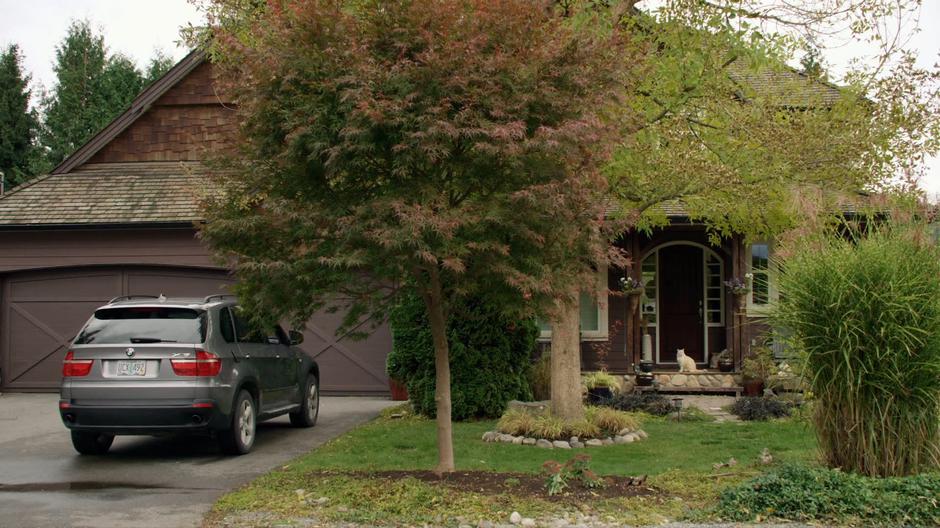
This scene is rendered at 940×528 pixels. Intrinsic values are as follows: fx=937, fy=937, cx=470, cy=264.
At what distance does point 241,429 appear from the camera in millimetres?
10000

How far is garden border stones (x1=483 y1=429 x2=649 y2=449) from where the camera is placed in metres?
10.3

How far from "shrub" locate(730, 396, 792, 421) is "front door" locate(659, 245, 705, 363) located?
4422 millimetres

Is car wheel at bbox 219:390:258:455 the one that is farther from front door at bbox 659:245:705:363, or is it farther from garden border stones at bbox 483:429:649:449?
front door at bbox 659:245:705:363

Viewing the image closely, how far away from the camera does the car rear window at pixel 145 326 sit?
9461mm

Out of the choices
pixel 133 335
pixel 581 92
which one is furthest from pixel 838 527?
pixel 133 335

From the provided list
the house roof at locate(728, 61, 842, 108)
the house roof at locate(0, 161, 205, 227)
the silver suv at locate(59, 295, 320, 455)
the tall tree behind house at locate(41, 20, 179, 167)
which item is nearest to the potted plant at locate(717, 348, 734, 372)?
the house roof at locate(728, 61, 842, 108)

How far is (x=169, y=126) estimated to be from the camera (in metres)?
18.1

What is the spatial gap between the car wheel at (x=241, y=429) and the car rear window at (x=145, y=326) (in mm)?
891

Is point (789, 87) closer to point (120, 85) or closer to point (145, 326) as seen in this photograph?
point (145, 326)

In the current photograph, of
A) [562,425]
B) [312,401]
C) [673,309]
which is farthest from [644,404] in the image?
[312,401]

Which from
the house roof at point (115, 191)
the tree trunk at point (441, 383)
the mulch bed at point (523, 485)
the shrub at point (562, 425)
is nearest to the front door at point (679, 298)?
the house roof at point (115, 191)

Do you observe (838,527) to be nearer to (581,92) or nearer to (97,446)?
(581,92)

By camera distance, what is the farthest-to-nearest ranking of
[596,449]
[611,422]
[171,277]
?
1. [171,277]
2. [611,422]
3. [596,449]

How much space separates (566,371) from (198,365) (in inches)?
166
